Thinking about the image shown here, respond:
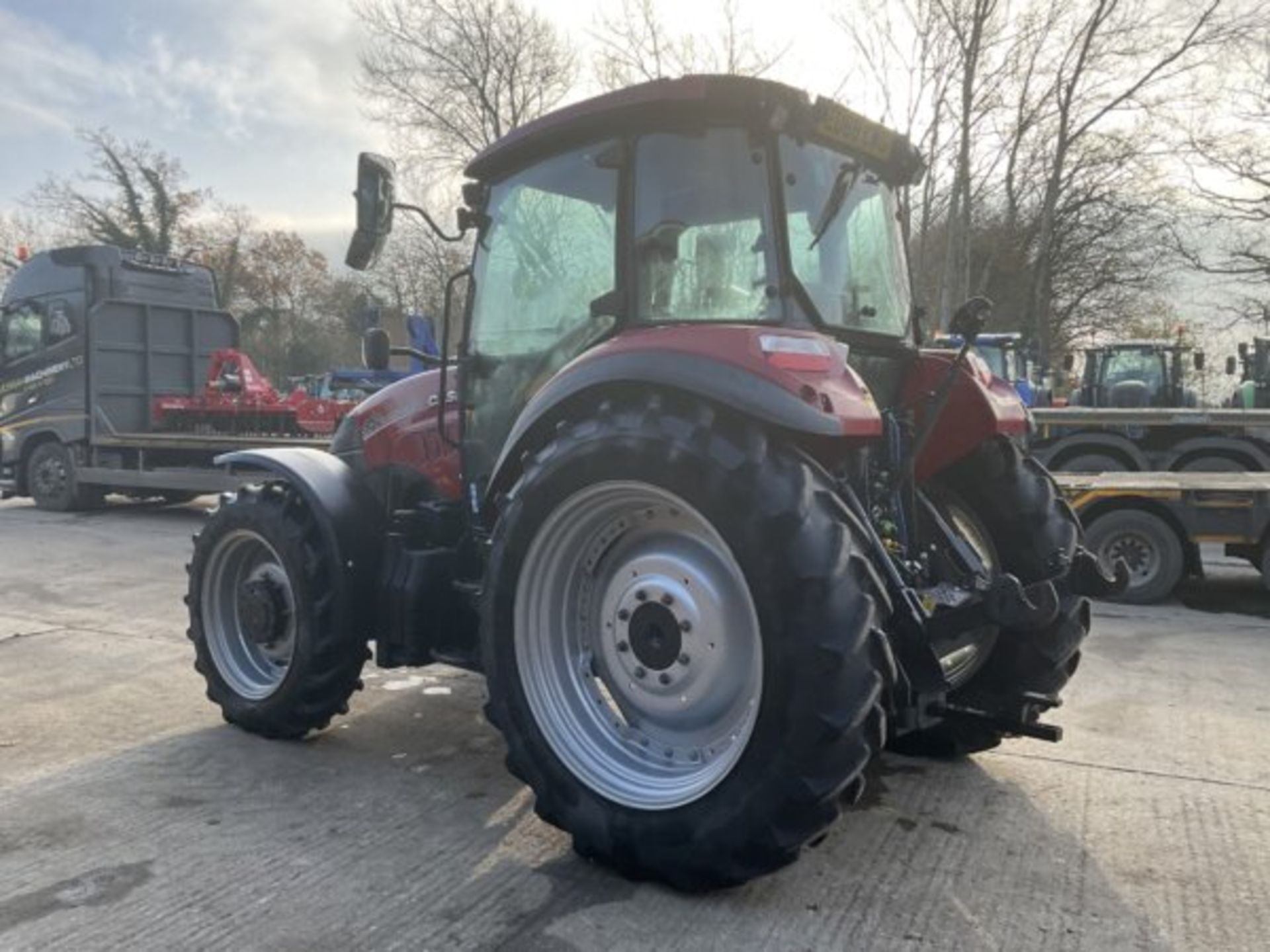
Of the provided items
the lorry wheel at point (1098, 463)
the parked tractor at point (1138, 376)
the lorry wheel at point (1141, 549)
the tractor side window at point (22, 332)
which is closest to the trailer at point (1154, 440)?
the lorry wheel at point (1098, 463)

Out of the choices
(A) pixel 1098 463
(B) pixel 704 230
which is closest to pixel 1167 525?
(A) pixel 1098 463

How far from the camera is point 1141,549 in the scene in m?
8.41

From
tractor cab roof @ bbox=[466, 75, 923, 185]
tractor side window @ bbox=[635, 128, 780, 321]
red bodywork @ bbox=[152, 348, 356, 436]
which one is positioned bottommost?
red bodywork @ bbox=[152, 348, 356, 436]

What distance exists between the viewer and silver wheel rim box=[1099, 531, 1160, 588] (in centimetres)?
832

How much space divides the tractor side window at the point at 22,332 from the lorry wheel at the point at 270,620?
10966 mm

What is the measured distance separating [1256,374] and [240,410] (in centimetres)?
1675

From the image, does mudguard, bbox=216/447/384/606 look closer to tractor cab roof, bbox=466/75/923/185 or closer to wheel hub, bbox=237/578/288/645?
wheel hub, bbox=237/578/288/645

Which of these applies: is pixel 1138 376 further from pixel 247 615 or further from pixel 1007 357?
pixel 247 615

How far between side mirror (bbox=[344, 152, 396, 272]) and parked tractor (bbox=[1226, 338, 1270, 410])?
17.2 metres

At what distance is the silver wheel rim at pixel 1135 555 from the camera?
27.3 ft

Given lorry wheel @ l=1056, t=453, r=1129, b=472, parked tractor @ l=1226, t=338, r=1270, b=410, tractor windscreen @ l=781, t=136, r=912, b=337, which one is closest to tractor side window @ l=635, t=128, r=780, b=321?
tractor windscreen @ l=781, t=136, r=912, b=337

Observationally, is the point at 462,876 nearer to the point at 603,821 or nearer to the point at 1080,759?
the point at 603,821

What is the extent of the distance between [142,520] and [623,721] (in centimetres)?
1193

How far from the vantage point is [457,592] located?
4.15m
